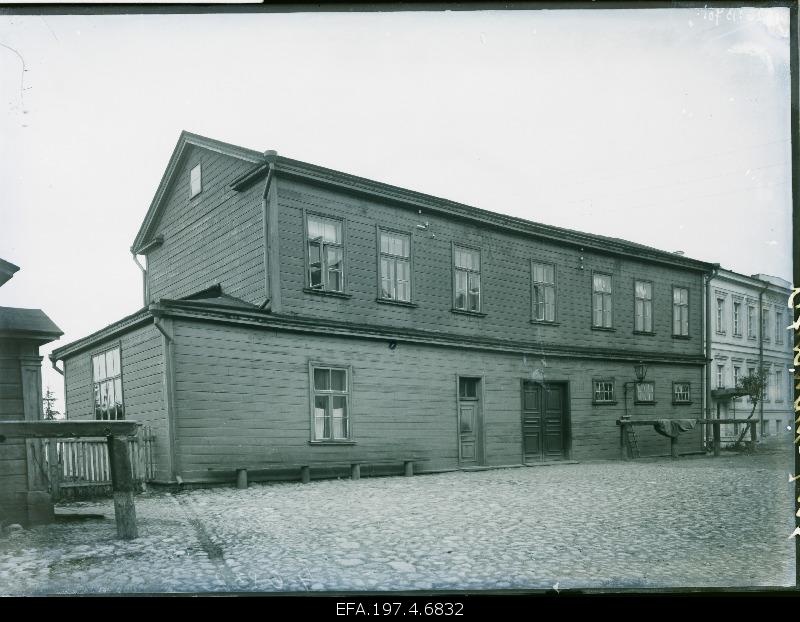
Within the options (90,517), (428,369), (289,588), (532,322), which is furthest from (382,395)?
(90,517)

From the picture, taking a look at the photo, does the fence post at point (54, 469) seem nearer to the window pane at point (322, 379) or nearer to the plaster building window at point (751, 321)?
the window pane at point (322, 379)

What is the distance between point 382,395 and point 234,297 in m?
1.66

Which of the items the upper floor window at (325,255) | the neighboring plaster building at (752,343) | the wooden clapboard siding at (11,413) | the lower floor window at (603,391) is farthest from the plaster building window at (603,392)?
the wooden clapboard siding at (11,413)

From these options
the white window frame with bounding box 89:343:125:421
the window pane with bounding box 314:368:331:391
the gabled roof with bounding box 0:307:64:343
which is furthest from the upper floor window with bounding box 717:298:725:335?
the gabled roof with bounding box 0:307:64:343

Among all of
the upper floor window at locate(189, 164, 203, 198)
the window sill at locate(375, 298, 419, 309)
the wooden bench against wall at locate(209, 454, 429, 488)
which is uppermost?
the upper floor window at locate(189, 164, 203, 198)

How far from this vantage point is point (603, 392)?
5574 millimetres

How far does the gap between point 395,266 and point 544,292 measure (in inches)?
58.8

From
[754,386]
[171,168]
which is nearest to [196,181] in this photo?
[171,168]

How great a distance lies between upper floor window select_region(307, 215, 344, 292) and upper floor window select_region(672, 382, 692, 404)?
10.7 feet

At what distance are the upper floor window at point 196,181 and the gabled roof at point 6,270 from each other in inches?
57.1

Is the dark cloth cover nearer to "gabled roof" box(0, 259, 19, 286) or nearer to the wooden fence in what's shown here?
the wooden fence

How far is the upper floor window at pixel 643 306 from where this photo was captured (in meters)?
5.63

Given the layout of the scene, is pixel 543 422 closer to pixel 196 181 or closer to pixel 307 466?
pixel 307 466

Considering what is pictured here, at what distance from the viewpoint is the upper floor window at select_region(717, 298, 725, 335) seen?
509cm
